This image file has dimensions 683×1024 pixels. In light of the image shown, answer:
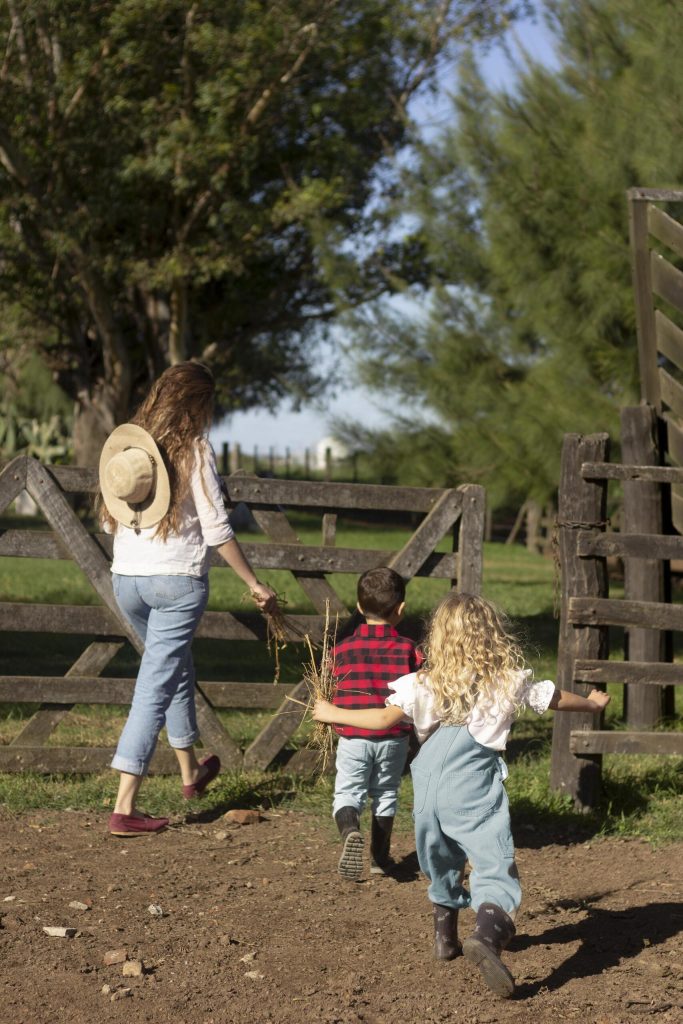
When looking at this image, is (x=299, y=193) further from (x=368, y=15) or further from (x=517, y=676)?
(x=517, y=676)

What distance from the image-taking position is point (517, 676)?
389 cm

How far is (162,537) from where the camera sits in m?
5.11

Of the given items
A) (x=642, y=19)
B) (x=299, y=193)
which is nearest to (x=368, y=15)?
(x=299, y=193)

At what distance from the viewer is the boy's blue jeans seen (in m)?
4.79

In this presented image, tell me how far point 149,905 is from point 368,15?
60.2 feet

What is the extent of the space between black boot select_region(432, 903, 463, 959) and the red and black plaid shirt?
35.7 inches

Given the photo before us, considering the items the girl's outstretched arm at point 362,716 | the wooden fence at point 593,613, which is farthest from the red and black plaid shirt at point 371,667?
the wooden fence at point 593,613

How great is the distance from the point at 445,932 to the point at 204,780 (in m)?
1.88

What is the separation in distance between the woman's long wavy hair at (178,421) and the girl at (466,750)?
4.98ft

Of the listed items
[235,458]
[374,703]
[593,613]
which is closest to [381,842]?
[374,703]

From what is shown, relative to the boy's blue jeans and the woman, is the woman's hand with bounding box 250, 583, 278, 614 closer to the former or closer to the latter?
the woman

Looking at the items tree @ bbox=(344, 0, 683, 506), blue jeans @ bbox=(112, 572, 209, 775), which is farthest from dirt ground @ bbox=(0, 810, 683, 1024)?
tree @ bbox=(344, 0, 683, 506)

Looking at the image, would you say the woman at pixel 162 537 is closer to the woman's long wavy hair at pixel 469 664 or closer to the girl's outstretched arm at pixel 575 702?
the woman's long wavy hair at pixel 469 664

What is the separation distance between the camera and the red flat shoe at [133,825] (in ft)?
16.9
